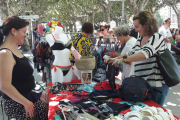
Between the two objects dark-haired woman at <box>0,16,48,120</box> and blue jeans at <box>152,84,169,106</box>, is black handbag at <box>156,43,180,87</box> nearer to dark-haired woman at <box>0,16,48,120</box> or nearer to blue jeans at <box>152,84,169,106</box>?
blue jeans at <box>152,84,169,106</box>

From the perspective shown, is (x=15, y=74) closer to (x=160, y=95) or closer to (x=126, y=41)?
(x=160, y=95)

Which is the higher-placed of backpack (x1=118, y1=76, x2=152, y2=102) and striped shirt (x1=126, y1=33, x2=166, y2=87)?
striped shirt (x1=126, y1=33, x2=166, y2=87)

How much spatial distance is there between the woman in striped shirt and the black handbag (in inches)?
2.4

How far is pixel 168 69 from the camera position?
7.25ft

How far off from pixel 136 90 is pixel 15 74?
128 centimetres

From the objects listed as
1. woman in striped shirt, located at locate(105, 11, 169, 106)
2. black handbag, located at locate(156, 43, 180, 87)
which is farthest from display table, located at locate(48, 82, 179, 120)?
black handbag, located at locate(156, 43, 180, 87)

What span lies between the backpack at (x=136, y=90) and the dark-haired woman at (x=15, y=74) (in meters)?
1.01

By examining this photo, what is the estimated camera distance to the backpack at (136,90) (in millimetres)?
2170

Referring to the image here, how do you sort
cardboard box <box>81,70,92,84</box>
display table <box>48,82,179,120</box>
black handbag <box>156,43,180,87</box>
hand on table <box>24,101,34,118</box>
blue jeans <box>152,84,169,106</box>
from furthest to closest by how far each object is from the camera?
cardboard box <box>81,70,92,84</box>
blue jeans <box>152,84,169,106</box>
black handbag <box>156,43,180,87</box>
display table <box>48,82,179,120</box>
hand on table <box>24,101,34,118</box>

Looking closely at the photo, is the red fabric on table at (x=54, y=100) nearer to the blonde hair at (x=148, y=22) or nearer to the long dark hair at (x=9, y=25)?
the long dark hair at (x=9, y=25)

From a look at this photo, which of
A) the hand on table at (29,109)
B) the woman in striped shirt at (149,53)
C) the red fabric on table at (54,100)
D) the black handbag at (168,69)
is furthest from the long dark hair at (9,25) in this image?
the black handbag at (168,69)

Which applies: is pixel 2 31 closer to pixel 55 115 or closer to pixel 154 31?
pixel 55 115

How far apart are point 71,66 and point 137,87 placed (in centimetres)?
165

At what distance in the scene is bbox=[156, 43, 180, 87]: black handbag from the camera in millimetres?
2188
